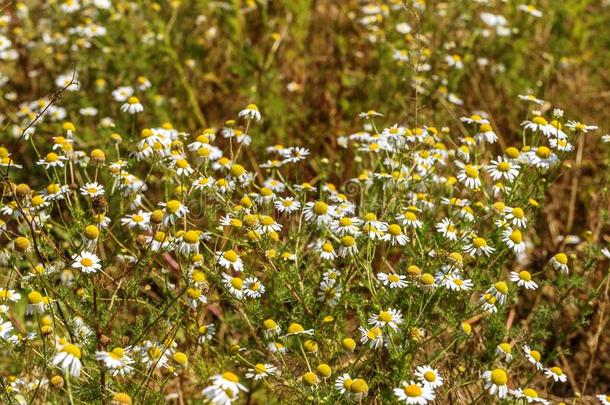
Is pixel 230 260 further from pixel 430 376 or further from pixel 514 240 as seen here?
pixel 514 240

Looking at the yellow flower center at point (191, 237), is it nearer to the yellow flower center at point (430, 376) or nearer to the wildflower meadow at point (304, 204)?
the wildflower meadow at point (304, 204)

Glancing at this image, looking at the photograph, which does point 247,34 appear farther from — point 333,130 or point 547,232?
point 547,232

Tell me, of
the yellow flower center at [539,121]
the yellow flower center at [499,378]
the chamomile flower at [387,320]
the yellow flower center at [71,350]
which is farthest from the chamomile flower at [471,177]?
the yellow flower center at [71,350]

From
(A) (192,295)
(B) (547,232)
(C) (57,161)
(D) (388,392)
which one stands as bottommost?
(B) (547,232)

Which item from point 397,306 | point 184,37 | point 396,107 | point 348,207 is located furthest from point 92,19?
point 397,306

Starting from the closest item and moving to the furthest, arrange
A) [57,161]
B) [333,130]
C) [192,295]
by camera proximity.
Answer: [192,295] → [57,161] → [333,130]

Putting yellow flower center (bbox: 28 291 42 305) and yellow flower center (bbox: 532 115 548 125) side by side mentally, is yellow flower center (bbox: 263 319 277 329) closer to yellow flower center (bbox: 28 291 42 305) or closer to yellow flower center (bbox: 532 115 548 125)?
yellow flower center (bbox: 28 291 42 305)

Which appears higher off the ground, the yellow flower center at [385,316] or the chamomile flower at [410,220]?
the chamomile flower at [410,220]

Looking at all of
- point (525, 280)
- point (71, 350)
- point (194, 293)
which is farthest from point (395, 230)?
point (71, 350)

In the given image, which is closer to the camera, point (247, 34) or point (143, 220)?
point (143, 220)
